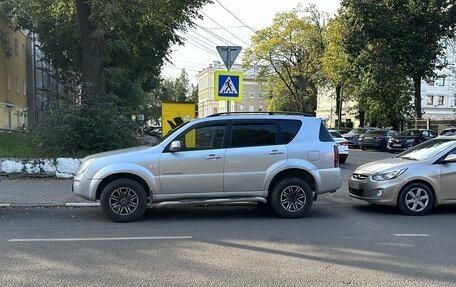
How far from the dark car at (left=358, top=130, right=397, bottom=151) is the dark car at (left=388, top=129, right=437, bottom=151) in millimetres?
1634

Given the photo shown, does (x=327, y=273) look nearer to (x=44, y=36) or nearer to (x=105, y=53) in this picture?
(x=105, y=53)

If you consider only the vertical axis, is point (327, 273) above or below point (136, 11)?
below

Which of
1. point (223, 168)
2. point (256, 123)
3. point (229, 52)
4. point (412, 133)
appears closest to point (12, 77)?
point (412, 133)

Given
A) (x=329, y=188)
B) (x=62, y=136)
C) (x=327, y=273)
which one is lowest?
(x=327, y=273)

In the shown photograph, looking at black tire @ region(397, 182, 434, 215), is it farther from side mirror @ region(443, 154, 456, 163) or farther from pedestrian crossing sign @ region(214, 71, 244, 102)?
pedestrian crossing sign @ region(214, 71, 244, 102)

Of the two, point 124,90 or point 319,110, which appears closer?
point 124,90

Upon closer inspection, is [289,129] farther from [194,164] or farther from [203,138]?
[194,164]

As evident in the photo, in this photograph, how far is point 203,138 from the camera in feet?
27.1

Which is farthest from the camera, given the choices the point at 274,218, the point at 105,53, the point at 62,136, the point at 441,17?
the point at 441,17

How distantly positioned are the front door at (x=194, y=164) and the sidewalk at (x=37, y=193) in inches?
113

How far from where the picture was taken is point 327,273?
521 centimetres

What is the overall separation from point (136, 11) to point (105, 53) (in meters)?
8.21

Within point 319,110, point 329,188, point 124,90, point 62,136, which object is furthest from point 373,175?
point 319,110

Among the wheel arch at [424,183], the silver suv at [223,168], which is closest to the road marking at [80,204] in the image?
the silver suv at [223,168]
